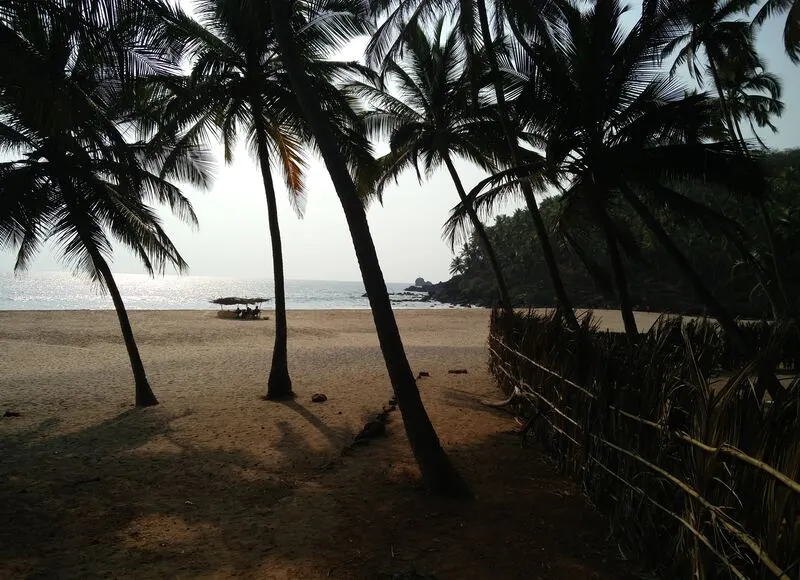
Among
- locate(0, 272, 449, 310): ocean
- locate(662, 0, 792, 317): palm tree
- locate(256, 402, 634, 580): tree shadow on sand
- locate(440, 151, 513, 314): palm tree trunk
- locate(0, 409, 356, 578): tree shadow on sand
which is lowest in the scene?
locate(0, 409, 356, 578): tree shadow on sand

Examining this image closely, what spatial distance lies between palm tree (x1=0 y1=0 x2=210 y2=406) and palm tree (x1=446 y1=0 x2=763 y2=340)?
5.56 meters

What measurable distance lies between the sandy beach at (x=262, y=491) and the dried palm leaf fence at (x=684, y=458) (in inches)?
15.2

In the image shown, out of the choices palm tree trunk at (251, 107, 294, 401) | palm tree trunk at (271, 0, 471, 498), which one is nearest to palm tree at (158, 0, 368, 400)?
palm tree trunk at (251, 107, 294, 401)

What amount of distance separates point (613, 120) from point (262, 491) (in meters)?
7.37

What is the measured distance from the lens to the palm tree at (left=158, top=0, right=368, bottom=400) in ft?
25.2

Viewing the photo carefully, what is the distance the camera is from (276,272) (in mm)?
8617

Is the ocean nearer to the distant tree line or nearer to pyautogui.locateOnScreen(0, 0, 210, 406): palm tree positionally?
pyautogui.locateOnScreen(0, 0, 210, 406): palm tree

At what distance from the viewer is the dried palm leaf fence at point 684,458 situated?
2.21 metres

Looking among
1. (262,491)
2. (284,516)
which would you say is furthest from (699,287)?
(262,491)

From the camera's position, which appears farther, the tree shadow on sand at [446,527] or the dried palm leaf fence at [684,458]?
the tree shadow on sand at [446,527]

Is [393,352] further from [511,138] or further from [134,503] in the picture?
[511,138]

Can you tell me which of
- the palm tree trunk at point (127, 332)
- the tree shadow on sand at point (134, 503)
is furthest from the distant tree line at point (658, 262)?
the palm tree trunk at point (127, 332)

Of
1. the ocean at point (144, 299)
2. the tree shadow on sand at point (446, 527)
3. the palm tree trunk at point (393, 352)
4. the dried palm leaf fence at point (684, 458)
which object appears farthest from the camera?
the ocean at point (144, 299)

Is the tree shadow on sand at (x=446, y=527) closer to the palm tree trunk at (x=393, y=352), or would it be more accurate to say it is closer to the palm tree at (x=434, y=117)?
the palm tree trunk at (x=393, y=352)
